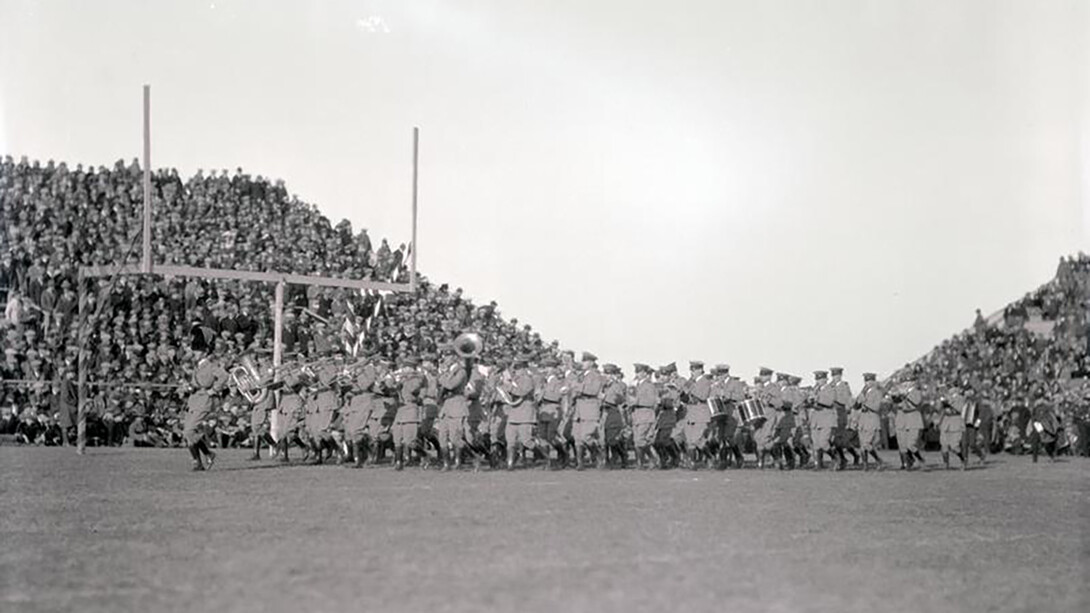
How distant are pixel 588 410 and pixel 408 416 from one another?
2652 mm

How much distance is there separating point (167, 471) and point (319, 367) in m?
3.50

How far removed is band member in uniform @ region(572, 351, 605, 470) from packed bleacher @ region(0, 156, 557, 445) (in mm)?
5744

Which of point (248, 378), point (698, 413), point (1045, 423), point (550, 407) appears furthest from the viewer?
point (1045, 423)

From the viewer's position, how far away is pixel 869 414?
72.0 ft

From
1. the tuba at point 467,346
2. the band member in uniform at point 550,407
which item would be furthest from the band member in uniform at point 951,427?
Answer: the tuba at point 467,346

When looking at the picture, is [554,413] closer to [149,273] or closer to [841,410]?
[841,410]

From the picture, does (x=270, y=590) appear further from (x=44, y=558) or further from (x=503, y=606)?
(x=44, y=558)

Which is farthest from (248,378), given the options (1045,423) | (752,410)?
(1045,423)

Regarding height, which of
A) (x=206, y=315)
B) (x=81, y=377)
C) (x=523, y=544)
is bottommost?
(x=523, y=544)

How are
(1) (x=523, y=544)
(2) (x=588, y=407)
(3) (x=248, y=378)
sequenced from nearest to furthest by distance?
(1) (x=523, y=544)
(2) (x=588, y=407)
(3) (x=248, y=378)

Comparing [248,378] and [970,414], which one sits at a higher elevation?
[248,378]

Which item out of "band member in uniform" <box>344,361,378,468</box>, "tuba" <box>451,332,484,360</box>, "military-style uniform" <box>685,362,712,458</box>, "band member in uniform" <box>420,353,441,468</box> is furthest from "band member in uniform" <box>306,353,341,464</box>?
"military-style uniform" <box>685,362,712,458</box>

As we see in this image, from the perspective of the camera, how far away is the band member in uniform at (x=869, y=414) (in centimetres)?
2180

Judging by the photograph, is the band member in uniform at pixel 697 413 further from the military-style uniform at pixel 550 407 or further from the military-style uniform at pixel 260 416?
the military-style uniform at pixel 260 416
